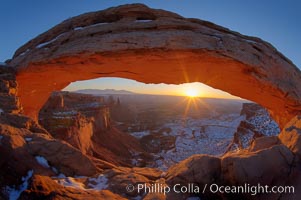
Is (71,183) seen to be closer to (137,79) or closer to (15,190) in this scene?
(15,190)

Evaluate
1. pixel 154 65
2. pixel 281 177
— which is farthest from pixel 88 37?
→ pixel 281 177

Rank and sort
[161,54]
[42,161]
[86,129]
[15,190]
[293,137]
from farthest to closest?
[86,129] → [161,54] → [42,161] → [293,137] → [15,190]

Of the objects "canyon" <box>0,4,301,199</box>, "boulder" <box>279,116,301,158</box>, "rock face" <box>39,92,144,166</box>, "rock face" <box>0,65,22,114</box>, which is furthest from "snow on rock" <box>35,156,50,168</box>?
"rock face" <box>39,92,144,166</box>

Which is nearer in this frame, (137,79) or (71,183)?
(71,183)

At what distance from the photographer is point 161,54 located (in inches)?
328

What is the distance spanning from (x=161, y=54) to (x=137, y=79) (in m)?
2.88

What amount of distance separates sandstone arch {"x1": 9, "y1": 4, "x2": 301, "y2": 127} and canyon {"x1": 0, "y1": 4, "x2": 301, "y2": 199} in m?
0.04

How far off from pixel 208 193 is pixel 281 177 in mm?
1608

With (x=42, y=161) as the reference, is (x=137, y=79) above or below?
above

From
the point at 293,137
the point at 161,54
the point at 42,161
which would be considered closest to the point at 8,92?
the point at 42,161

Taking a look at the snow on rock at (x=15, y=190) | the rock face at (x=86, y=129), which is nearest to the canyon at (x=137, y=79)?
the snow on rock at (x=15, y=190)

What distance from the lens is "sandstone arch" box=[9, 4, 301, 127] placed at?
27.1 feet

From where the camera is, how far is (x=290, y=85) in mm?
8859

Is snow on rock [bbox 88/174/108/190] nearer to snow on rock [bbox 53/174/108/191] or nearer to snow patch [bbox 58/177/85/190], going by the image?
snow on rock [bbox 53/174/108/191]
